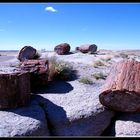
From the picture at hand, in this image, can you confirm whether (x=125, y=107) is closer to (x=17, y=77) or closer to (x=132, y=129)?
(x=132, y=129)

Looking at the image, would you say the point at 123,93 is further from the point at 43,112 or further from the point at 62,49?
the point at 62,49

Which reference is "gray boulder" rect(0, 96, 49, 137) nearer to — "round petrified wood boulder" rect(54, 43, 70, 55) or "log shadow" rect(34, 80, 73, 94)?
"log shadow" rect(34, 80, 73, 94)

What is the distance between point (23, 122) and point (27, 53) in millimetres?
8468

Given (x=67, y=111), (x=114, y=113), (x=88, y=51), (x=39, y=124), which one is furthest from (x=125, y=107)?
(x=88, y=51)

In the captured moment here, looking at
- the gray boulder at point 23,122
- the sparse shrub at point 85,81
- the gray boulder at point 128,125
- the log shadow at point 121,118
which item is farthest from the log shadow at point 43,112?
the sparse shrub at point 85,81

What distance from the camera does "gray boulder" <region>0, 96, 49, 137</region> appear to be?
5250 mm

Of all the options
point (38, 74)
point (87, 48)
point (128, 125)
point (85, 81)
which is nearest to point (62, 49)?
point (87, 48)

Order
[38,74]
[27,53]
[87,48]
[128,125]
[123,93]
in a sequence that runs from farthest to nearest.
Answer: [87,48] → [27,53] → [38,74] → [123,93] → [128,125]

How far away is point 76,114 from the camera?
6.25 metres

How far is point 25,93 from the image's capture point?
21.3ft

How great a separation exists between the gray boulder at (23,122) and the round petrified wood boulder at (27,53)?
7.47 meters

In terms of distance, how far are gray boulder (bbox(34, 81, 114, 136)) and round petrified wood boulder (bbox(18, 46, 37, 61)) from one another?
638 cm

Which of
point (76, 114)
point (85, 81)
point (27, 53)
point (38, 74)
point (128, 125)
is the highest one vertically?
point (27, 53)

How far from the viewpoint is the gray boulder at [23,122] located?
5.25 m
